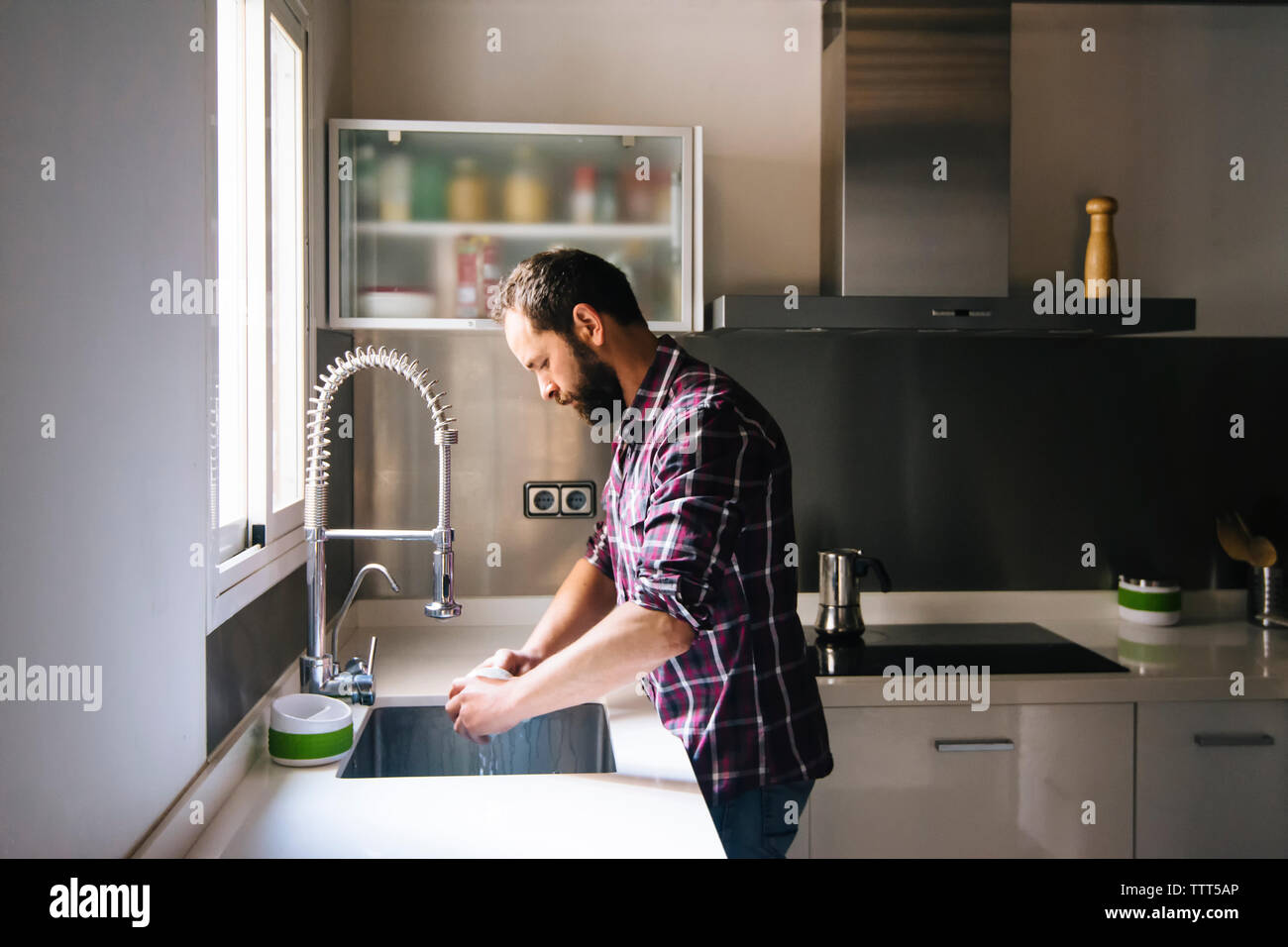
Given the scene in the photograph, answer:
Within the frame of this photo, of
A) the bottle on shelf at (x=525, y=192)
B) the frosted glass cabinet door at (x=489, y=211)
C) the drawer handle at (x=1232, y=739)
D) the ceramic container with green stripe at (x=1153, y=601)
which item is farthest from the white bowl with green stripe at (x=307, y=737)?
the ceramic container with green stripe at (x=1153, y=601)

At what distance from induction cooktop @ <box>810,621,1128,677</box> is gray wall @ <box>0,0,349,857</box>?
1.33 m

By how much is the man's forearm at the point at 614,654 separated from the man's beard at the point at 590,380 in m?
0.41

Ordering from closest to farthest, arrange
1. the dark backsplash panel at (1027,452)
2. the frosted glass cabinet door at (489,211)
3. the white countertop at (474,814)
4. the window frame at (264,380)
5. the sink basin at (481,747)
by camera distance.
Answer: the white countertop at (474,814), the window frame at (264,380), the sink basin at (481,747), the frosted glass cabinet door at (489,211), the dark backsplash panel at (1027,452)

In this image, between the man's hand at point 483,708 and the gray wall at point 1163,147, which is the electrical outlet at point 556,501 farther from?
the gray wall at point 1163,147

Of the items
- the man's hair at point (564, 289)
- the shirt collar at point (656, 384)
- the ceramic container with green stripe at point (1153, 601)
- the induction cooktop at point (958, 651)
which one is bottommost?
the induction cooktop at point (958, 651)

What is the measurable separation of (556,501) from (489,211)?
0.70 m

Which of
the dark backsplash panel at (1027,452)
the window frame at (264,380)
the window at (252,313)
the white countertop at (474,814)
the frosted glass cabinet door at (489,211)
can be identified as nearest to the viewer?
the white countertop at (474,814)

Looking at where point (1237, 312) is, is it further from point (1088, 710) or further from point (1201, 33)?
point (1088, 710)

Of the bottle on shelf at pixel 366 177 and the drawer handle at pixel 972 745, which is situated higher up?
the bottle on shelf at pixel 366 177

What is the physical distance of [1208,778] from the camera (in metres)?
2.12

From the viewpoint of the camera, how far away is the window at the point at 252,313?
1508 millimetres

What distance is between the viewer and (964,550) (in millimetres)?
2600
